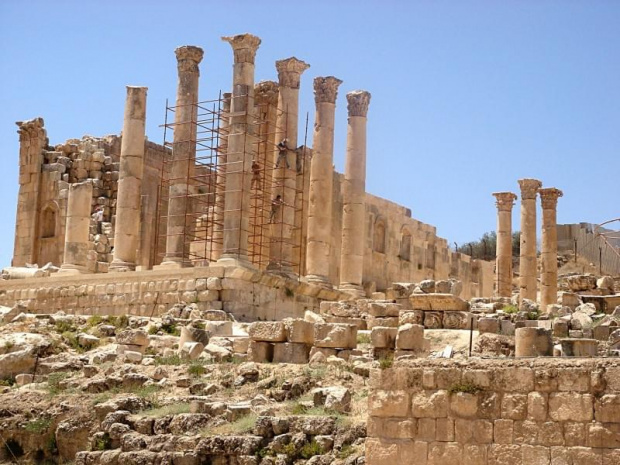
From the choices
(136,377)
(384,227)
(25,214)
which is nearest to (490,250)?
(384,227)

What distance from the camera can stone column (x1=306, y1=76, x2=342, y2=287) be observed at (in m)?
29.6

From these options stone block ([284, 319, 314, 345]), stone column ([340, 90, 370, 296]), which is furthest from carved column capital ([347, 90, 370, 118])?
stone block ([284, 319, 314, 345])

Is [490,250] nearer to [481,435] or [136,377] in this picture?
[136,377]

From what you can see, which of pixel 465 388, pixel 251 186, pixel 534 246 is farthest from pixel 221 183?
pixel 465 388

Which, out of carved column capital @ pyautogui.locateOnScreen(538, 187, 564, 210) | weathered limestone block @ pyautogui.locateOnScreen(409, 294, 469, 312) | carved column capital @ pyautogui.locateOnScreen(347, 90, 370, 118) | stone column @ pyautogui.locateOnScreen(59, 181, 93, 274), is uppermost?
carved column capital @ pyautogui.locateOnScreen(347, 90, 370, 118)

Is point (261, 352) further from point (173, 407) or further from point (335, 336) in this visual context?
point (173, 407)

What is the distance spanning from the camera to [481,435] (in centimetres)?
1103

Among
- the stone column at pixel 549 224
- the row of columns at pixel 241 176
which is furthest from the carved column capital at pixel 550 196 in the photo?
the row of columns at pixel 241 176

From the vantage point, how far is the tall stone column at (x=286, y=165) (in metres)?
28.8

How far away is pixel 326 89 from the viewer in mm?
29891

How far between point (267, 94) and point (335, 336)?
1386cm

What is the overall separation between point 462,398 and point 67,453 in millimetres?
6600

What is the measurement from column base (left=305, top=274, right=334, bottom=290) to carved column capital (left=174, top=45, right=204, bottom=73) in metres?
6.17

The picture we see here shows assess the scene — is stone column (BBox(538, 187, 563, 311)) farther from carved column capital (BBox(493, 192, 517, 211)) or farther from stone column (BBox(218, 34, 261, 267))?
stone column (BBox(218, 34, 261, 267))
